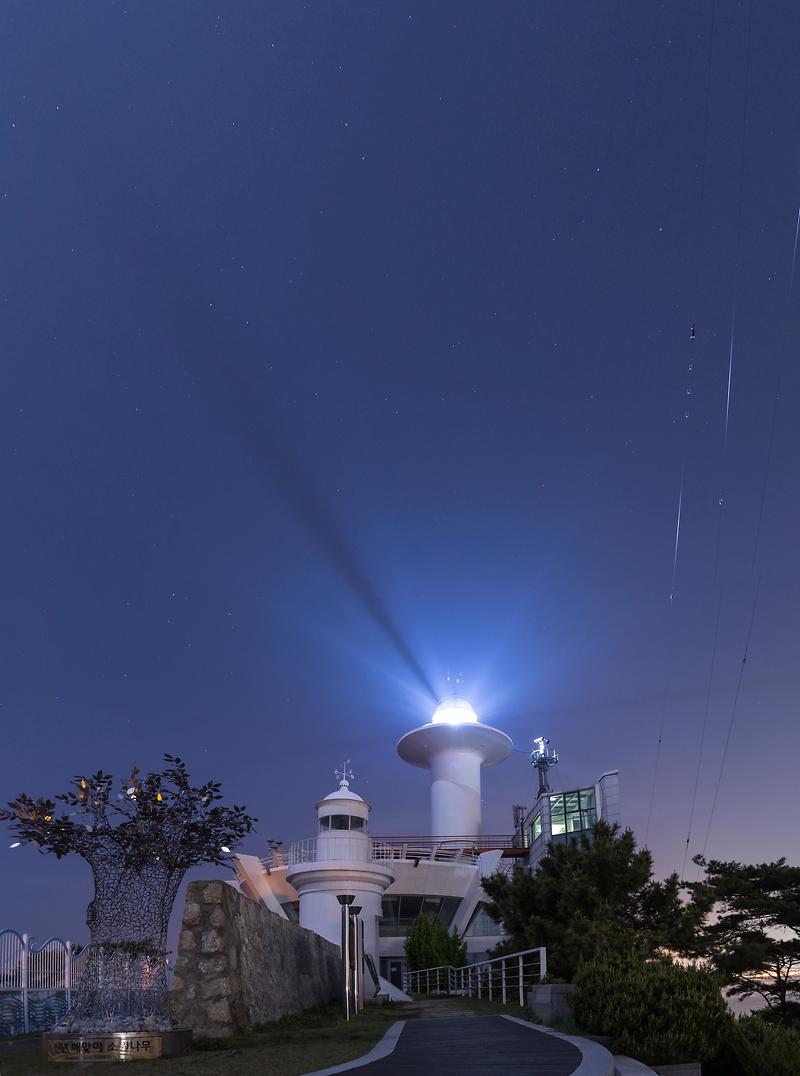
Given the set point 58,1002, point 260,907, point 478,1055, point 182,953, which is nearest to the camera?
point 478,1055

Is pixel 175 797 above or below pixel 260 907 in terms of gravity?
above

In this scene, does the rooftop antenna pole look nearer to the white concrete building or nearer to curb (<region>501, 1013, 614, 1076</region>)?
the white concrete building

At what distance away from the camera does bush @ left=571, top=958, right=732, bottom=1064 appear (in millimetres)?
10500

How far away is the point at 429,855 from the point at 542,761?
31.0ft

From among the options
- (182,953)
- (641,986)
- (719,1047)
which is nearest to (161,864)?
(182,953)

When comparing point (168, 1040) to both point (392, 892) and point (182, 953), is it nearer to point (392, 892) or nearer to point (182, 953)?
point (182, 953)

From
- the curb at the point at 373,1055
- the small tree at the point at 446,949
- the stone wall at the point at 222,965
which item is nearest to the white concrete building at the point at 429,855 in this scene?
the small tree at the point at 446,949

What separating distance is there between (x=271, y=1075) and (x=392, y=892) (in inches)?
1487

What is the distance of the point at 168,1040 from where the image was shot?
10.7m

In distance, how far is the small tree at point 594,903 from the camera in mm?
22562

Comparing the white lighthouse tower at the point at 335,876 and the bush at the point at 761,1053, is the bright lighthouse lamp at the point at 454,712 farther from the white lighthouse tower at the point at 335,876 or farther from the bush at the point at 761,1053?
the bush at the point at 761,1053

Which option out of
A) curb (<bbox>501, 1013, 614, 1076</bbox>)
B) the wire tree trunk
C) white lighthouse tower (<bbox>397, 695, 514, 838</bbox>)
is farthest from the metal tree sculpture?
white lighthouse tower (<bbox>397, 695, 514, 838</bbox>)

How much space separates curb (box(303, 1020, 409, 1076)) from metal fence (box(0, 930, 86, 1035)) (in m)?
6.89

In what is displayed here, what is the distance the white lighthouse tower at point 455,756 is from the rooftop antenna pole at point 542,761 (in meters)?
1.49
